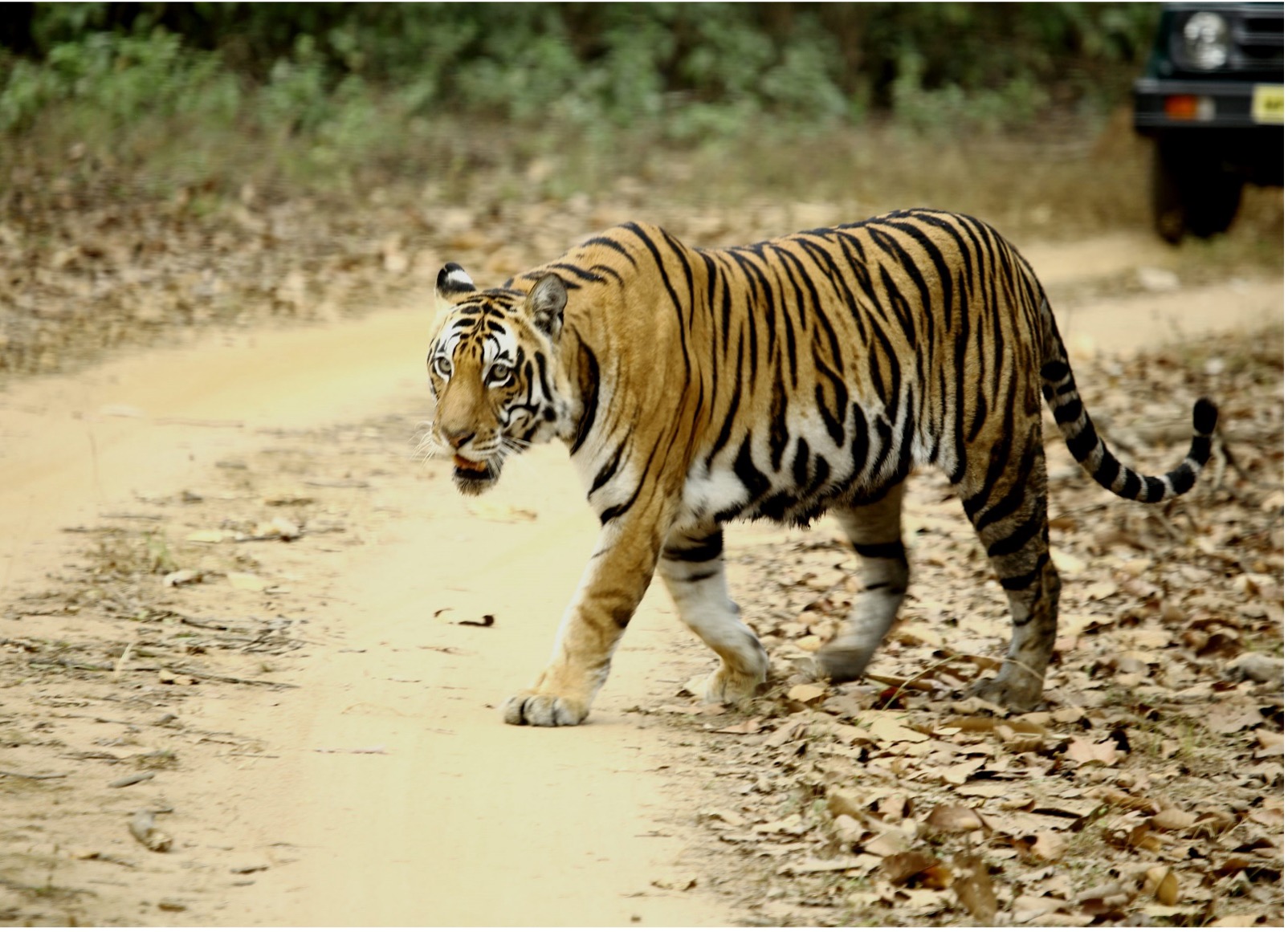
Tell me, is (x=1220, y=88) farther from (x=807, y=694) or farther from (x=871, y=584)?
(x=807, y=694)

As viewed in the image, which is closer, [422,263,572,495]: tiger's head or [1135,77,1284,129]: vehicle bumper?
[422,263,572,495]: tiger's head

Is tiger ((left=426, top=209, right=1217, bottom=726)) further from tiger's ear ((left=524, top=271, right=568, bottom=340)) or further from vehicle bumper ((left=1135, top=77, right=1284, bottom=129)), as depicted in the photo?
vehicle bumper ((left=1135, top=77, right=1284, bottom=129))

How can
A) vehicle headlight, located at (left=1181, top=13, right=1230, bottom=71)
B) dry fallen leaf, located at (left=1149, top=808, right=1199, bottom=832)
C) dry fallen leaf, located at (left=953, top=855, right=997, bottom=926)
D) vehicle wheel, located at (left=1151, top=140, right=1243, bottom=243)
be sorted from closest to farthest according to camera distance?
dry fallen leaf, located at (left=953, top=855, right=997, bottom=926) < dry fallen leaf, located at (left=1149, top=808, right=1199, bottom=832) < vehicle headlight, located at (left=1181, top=13, right=1230, bottom=71) < vehicle wheel, located at (left=1151, top=140, right=1243, bottom=243)

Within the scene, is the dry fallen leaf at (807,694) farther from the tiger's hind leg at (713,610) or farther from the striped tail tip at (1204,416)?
the striped tail tip at (1204,416)

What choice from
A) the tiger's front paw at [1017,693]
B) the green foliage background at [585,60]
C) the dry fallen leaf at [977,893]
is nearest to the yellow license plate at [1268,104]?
the green foliage background at [585,60]

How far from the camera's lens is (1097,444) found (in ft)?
17.9

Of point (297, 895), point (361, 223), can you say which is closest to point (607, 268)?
point (297, 895)

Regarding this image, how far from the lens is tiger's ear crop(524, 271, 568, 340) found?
451 centimetres

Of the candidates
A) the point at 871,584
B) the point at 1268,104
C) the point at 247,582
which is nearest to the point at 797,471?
the point at 871,584

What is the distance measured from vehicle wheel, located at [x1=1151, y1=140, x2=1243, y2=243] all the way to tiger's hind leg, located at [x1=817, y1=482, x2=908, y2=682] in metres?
8.14

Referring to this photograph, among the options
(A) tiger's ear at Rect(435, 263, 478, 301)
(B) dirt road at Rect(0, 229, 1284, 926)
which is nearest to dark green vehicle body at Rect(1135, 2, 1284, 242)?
(B) dirt road at Rect(0, 229, 1284, 926)

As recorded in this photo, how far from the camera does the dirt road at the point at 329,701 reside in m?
3.54

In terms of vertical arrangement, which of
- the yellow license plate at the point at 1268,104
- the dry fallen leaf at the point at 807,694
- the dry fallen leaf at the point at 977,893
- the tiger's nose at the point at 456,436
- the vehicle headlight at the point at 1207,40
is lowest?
the dry fallen leaf at the point at 807,694

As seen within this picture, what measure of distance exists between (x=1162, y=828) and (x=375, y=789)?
2.11m
